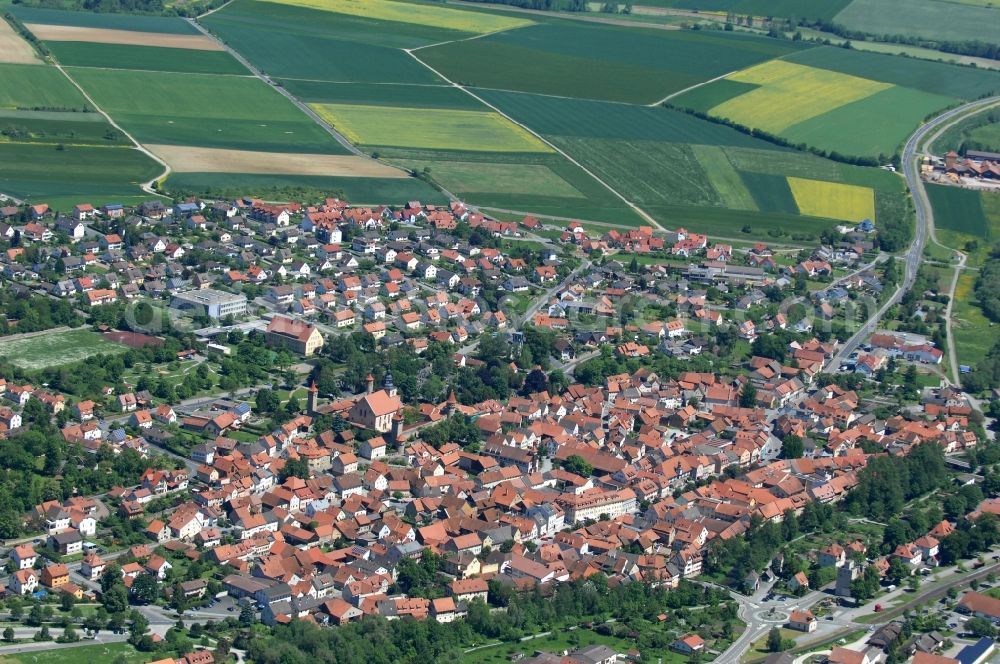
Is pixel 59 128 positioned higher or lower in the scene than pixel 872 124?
lower

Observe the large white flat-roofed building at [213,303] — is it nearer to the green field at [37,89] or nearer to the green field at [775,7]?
the green field at [37,89]

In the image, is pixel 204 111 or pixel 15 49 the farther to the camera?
pixel 15 49

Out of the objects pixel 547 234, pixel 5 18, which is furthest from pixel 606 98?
pixel 5 18

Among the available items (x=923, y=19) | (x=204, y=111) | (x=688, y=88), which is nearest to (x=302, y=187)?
(x=204, y=111)

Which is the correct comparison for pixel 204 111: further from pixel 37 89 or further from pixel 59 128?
pixel 59 128

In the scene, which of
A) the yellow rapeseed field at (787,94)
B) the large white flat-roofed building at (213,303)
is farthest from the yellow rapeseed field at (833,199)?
the large white flat-roofed building at (213,303)

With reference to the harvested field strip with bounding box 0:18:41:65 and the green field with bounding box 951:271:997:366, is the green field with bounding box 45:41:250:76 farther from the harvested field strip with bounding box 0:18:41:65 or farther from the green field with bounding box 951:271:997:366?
the green field with bounding box 951:271:997:366
